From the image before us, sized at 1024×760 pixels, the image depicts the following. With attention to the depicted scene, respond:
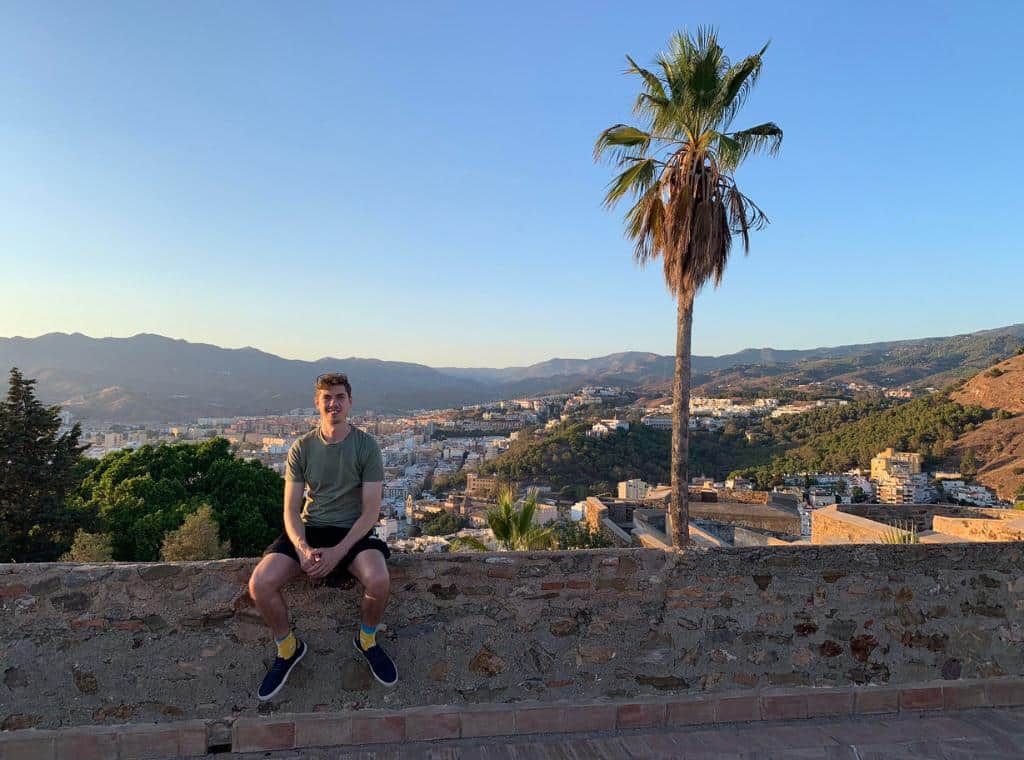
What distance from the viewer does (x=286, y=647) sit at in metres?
2.66

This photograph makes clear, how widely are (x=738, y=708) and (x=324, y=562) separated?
86.1 inches

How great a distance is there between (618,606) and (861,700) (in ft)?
4.46

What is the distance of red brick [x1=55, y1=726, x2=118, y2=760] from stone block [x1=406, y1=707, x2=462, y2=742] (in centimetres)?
126

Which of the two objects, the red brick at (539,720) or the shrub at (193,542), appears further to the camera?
the shrub at (193,542)

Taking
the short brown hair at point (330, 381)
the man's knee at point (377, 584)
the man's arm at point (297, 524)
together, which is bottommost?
the man's knee at point (377, 584)

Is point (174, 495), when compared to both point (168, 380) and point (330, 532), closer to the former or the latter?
point (330, 532)

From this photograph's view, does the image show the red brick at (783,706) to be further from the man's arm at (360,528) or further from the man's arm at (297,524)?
the man's arm at (297,524)

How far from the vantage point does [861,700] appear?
2998mm

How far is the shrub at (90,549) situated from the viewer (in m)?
9.80

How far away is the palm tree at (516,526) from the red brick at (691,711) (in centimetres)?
558

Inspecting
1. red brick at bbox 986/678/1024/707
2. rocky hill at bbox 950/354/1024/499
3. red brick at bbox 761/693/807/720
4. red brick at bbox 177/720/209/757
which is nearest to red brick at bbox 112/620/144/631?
red brick at bbox 177/720/209/757

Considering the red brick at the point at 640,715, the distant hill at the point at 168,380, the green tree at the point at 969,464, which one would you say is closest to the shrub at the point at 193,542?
the red brick at the point at 640,715

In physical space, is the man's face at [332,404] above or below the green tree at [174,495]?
above

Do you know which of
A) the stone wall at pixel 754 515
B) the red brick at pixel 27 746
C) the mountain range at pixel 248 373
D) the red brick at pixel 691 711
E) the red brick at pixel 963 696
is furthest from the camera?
the mountain range at pixel 248 373
